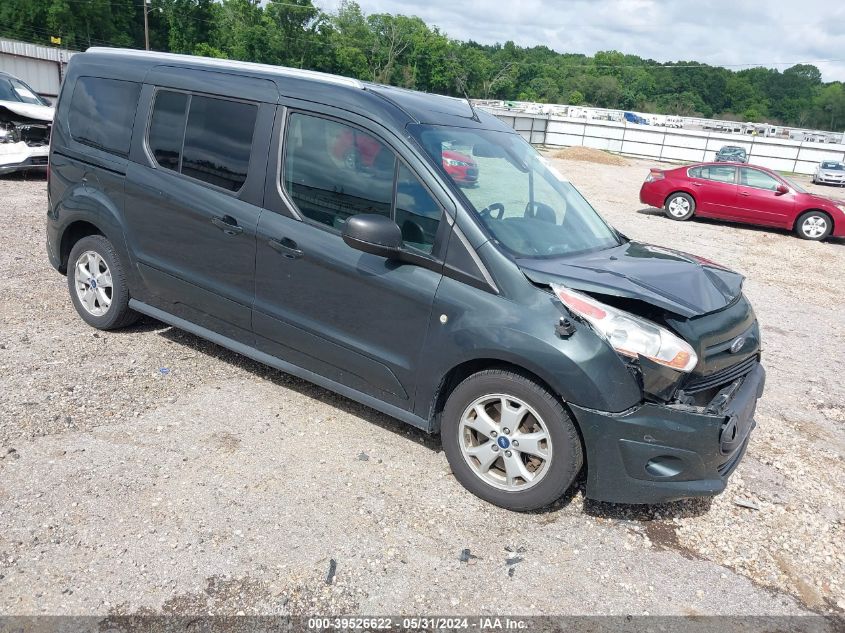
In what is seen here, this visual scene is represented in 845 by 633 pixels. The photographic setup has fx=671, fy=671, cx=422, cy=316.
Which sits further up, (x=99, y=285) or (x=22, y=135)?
(x=22, y=135)

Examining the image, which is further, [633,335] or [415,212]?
[415,212]

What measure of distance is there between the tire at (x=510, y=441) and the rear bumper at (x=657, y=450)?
126mm

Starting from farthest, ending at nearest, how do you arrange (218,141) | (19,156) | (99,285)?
(19,156), (99,285), (218,141)

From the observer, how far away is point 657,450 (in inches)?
128

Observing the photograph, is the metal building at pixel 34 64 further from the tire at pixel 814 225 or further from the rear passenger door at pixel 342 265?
the rear passenger door at pixel 342 265

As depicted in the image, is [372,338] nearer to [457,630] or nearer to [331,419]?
[331,419]

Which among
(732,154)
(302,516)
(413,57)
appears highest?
(413,57)

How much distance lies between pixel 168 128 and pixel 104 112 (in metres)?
0.72

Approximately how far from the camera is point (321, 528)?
11.0ft

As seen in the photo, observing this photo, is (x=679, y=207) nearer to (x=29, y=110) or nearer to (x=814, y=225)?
(x=814, y=225)

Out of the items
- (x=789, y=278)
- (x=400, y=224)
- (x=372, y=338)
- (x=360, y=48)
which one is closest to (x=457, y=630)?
(x=372, y=338)

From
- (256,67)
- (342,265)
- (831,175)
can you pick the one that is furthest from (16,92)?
(831,175)

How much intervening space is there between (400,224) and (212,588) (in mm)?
2046

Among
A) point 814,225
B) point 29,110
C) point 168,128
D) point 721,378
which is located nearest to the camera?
point 721,378
